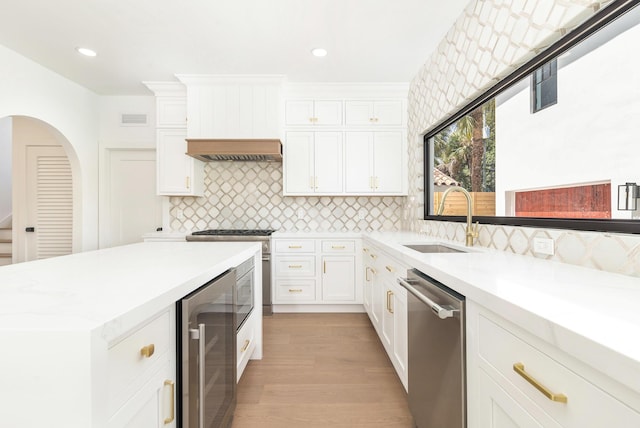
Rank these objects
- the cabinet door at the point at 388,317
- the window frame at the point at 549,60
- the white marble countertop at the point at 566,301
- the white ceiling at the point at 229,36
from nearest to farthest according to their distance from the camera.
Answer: the white marble countertop at the point at 566,301 → the window frame at the point at 549,60 → the cabinet door at the point at 388,317 → the white ceiling at the point at 229,36

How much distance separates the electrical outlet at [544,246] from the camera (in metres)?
1.39

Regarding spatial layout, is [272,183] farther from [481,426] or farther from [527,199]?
[481,426]

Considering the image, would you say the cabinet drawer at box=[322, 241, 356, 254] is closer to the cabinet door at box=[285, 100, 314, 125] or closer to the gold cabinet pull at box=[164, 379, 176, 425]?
the cabinet door at box=[285, 100, 314, 125]

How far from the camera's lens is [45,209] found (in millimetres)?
3775

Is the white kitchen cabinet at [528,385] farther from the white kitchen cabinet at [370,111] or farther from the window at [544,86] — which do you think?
the white kitchen cabinet at [370,111]

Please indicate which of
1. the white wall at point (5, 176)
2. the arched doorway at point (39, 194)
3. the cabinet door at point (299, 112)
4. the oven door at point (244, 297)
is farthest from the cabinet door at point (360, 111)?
the white wall at point (5, 176)

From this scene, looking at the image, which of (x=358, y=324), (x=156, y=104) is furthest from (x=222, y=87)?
(x=358, y=324)

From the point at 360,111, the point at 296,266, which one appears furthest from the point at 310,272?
the point at 360,111

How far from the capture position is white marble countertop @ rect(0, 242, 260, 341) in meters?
0.60

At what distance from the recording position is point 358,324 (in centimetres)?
297

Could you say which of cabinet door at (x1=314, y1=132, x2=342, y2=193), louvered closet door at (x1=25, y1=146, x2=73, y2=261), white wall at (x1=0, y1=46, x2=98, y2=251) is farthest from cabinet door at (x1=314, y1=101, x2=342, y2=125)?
louvered closet door at (x1=25, y1=146, x2=73, y2=261)

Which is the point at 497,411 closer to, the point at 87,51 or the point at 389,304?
the point at 389,304

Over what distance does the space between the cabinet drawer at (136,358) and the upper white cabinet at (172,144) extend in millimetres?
2913

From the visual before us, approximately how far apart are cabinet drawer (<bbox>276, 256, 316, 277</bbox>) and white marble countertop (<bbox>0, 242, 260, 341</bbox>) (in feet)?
5.98
